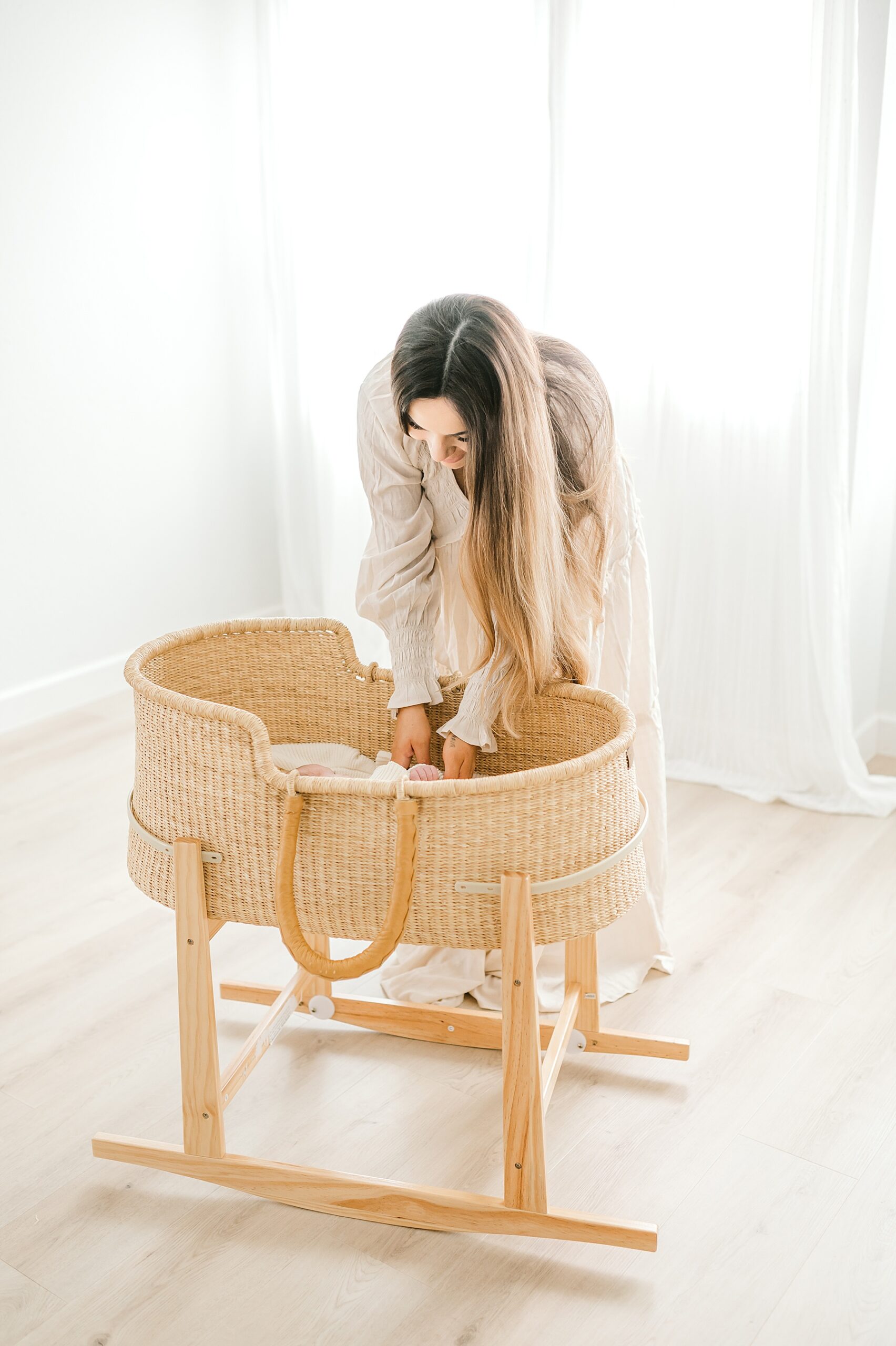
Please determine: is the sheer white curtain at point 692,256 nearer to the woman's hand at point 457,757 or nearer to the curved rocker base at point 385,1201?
→ the woman's hand at point 457,757

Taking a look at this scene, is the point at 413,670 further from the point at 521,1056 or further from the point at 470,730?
the point at 521,1056

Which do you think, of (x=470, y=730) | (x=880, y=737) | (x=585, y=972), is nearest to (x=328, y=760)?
(x=470, y=730)

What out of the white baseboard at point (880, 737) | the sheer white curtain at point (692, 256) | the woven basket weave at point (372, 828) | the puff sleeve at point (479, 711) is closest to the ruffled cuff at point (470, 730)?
the puff sleeve at point (479, 711)

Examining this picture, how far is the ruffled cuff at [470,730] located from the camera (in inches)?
58.3

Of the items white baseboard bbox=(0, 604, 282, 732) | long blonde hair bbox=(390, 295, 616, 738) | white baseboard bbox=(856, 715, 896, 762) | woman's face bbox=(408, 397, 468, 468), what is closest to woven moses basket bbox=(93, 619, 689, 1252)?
long blonde hair bbox=(390, 295, 616, 738)

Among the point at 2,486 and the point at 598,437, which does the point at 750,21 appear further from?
the point at 2,486

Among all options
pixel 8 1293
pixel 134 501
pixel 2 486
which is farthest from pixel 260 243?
pixel 8 1293

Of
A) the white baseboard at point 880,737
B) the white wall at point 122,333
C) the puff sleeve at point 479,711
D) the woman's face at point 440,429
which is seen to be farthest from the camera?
the white wall at point 122,333

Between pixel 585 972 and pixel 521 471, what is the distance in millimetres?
753

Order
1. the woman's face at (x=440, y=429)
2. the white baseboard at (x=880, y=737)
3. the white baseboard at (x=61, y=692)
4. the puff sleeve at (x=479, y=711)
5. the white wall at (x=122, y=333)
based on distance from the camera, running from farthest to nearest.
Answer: the white baseboard at (x=61, y=692), the white wall at (x=122, y=333), the white baseboard at (x=880, y=737), the puff sleeve at (x=479, y=711), the woman's face at (x=440, y=429)

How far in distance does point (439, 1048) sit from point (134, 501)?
2.09 meters

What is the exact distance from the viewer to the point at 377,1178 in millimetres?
1431

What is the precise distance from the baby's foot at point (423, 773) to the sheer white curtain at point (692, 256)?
46.9 inches

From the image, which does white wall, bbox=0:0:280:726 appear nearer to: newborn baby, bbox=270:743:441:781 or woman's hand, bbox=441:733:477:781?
newborn baby, bbox=270:743:441:781
